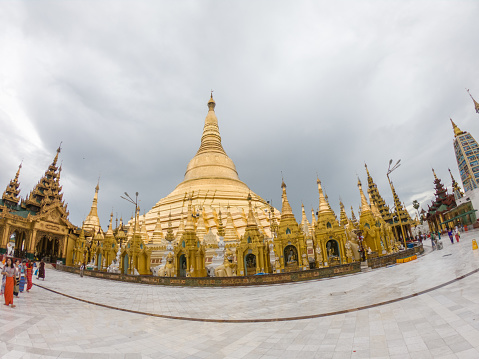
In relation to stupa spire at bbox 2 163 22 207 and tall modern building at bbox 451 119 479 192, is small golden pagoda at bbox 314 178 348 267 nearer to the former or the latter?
stupa spire at bbox 2 163 22 207

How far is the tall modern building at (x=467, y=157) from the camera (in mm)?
49688

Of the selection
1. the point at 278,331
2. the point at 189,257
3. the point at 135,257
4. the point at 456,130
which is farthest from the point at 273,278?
the point at 456,130

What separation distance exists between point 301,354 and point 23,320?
22.6 feet

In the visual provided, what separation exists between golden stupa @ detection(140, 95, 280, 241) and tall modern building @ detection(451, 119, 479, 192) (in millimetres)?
40120

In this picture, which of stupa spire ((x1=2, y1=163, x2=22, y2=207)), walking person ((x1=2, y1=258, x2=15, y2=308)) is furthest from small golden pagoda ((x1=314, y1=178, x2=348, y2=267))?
stupa spire ((x1=2, y1=163, x2=22, y2=207))

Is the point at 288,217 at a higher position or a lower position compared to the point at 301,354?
higher

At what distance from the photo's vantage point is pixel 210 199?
133ft

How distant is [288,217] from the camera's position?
72.1 ft

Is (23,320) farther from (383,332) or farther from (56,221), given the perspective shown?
(56,221)

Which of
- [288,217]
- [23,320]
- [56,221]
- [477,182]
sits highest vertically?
[477,182]

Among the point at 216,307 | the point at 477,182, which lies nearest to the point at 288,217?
the point at 216,307

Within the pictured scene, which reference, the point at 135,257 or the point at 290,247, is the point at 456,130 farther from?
the point at 135,257

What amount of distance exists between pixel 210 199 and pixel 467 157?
52167mm

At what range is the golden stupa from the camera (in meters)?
35.2
